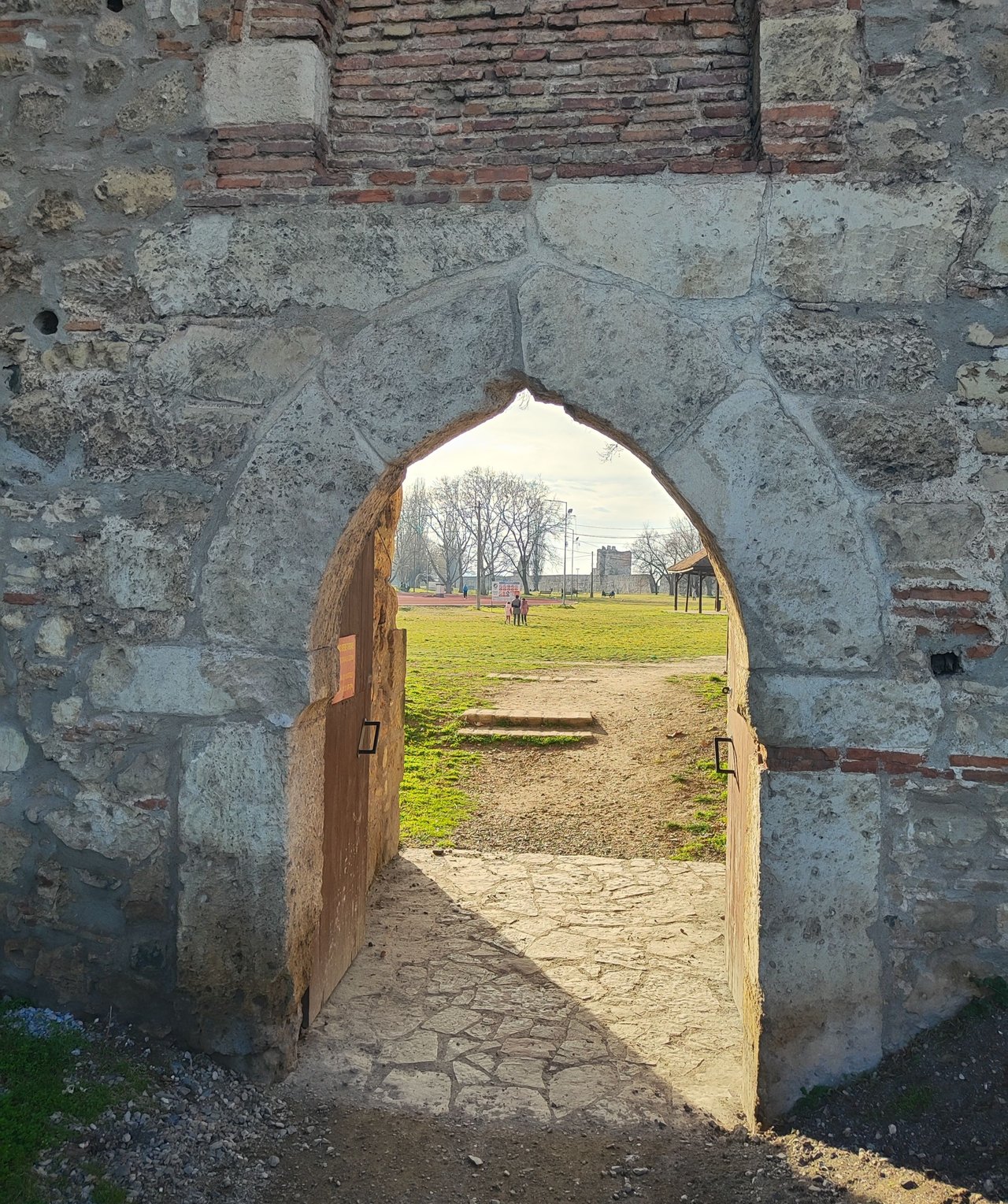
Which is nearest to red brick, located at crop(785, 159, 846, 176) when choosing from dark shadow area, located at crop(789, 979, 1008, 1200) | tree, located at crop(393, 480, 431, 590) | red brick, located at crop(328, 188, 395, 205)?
red brick, located at crop(328, 188, 395, 205)

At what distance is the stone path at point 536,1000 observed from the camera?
10.2ft

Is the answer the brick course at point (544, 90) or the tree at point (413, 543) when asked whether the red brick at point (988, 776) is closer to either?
the brick course at point (544, 90)

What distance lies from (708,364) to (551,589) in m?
67.8

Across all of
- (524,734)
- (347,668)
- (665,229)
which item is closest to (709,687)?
(524,734)

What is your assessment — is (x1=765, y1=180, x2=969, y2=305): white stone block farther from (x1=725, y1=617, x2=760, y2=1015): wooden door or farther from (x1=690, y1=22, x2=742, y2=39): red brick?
(x1=725, y1=617, x2=760, y2=1015): wooden door

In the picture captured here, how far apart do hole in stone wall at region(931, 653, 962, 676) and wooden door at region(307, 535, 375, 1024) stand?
6.95 ft

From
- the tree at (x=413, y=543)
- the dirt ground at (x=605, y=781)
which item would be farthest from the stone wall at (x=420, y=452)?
the tree at (x=413, y=543)

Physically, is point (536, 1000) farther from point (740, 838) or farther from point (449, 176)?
point (449, 176)

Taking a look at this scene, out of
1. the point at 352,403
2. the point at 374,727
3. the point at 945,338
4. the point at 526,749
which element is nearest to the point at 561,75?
the point at 352,403

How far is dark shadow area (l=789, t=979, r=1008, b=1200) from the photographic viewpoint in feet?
7.76

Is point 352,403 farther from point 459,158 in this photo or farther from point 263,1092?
point 263,1092

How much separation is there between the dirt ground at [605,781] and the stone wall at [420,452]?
303 centimetres

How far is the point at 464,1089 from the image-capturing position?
312cm

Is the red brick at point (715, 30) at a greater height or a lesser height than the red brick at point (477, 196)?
greater
